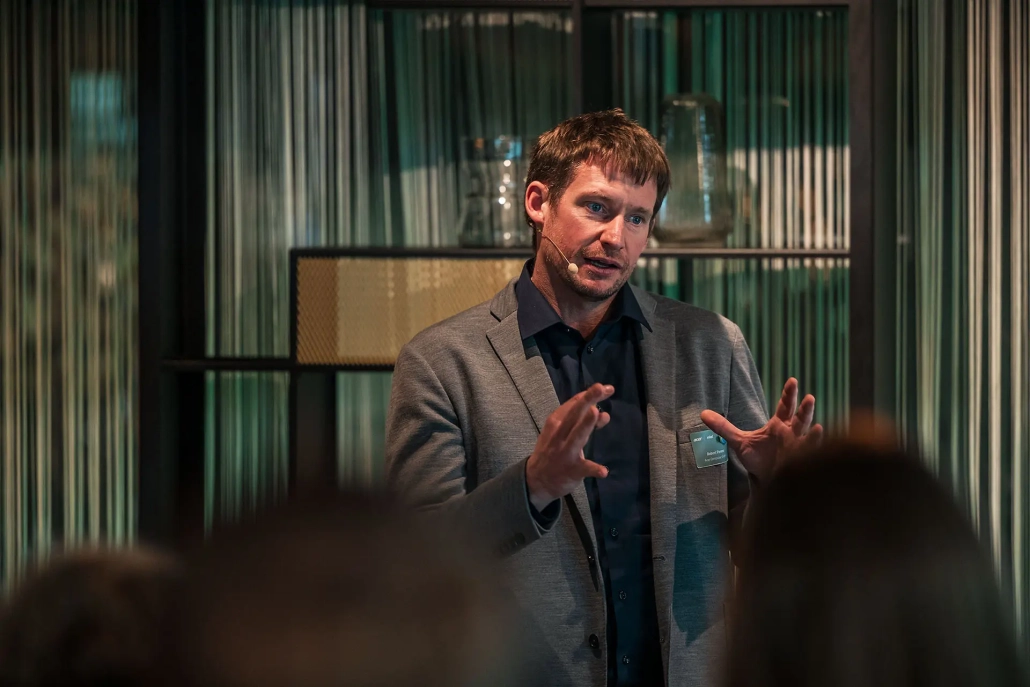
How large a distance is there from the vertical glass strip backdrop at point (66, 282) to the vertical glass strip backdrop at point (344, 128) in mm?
277

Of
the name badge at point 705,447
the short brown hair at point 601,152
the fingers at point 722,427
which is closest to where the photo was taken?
the fingers at point 722,427

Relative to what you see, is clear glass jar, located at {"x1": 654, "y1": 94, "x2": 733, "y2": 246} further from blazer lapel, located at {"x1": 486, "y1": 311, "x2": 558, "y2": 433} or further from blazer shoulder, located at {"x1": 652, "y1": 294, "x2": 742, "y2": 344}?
blazer lapel, located at {"x1": 486, "y1": 311, "x2": 558, "y2": 433}

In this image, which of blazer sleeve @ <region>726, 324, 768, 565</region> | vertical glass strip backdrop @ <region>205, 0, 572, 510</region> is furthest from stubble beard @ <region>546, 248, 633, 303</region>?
vertical glass strip backdrop @ <region>205, 0, 572, 510</region>

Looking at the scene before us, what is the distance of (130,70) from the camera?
3.50 meters

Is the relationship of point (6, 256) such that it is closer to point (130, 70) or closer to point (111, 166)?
point (111, 166)

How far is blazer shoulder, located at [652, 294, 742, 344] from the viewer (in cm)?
232

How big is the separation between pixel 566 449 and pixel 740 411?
0.60 meters

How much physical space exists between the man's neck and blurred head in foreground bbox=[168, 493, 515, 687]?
1.72 metres

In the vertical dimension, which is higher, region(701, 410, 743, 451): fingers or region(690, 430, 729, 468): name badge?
region(701, 410, 743, 451): fingers

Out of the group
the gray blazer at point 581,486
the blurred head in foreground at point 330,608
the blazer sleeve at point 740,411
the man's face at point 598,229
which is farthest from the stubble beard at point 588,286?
the blurred head in foreground at point 330,608

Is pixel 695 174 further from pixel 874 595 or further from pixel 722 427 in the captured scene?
pixel 874 595

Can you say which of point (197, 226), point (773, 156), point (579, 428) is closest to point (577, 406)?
point (579, 428)

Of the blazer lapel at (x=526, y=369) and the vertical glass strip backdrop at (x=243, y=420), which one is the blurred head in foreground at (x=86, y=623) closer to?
the blazer lapel at (x=526, y=369)

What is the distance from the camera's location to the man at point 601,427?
2092 mm
